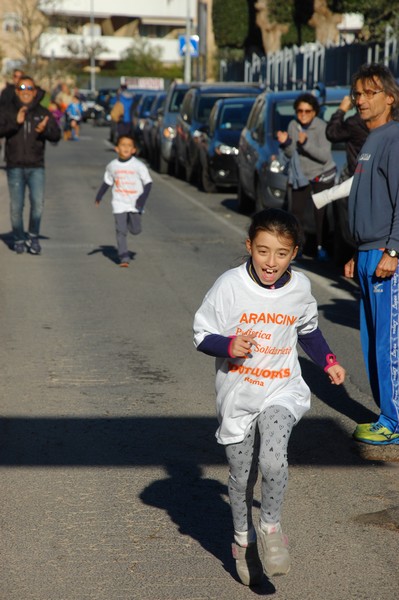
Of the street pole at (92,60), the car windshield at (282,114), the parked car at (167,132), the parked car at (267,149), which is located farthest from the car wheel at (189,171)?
the street pole at (92,60)

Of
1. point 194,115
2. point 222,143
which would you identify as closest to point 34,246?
point 222,143

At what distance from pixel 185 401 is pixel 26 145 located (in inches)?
276

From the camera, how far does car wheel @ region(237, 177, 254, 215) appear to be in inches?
770

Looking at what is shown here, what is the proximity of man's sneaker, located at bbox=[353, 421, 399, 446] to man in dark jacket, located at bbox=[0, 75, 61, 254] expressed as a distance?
7909 mm

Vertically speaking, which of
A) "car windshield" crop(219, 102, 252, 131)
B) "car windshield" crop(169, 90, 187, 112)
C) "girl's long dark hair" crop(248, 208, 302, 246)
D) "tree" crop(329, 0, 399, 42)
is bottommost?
"car windshield" crop(169, 90, 187, 112)

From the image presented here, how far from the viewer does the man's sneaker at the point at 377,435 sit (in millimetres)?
6531

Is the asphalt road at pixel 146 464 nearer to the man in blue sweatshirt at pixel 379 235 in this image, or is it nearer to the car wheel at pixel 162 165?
the man in blue sweatshirt at pixel 379 235

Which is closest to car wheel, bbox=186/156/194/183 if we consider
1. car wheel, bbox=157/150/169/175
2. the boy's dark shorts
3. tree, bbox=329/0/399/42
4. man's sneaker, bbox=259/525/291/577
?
car wheel, bbox=157/150/169/175

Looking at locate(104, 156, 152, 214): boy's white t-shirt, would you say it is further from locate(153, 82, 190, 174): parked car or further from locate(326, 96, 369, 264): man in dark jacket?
locate(153, 82, 190, 174): parked car

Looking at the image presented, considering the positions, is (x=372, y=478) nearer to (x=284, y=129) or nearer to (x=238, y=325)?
(x=238, y=325)

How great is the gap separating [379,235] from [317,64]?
31531 millimetres

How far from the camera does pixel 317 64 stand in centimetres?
3712

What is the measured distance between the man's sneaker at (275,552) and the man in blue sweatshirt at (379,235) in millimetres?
2255

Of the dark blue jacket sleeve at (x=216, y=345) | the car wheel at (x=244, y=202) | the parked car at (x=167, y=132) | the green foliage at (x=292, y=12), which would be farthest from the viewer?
the green foliage at (x=292, y=12)
